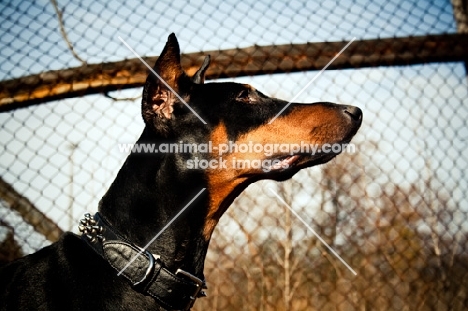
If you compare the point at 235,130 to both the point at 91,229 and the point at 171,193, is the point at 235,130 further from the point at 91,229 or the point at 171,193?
the point at 91,229

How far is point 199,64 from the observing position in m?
2.70

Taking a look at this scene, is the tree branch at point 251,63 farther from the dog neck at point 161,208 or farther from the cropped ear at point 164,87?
the dog neck at point 161,208

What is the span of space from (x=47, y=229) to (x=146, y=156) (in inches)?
46.2

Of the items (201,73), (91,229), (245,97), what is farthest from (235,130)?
(91,229)

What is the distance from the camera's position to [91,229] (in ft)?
6.59

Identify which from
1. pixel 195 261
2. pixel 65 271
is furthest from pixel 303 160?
pixel 65 271

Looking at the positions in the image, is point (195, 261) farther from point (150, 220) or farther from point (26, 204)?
point (26, 204)

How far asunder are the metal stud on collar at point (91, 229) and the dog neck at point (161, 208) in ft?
0.34

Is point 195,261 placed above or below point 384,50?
below

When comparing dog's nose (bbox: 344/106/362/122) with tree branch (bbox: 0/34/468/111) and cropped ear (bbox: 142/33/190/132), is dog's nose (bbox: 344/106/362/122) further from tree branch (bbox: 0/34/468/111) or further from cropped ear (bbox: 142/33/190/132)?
cropped ear (bbox: 142/33/190/132)

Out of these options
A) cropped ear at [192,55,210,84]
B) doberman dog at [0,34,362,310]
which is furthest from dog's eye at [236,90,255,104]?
cropped ear at [192,55,210,84]

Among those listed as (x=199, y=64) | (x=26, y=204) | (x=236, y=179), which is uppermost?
(x=199, y=64)

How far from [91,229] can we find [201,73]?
1278 millimetres

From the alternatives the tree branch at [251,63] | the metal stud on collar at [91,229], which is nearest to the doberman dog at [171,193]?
the metal stud on collar at [91,229]
